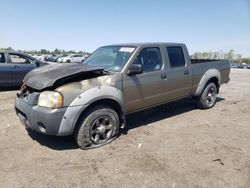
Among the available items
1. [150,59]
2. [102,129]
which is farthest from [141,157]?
[150,59]

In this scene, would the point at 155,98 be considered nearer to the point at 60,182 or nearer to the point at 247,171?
the point at 247,171

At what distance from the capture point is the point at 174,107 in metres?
6.62

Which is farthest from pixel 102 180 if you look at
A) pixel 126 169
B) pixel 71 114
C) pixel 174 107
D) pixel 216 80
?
pixel 216 80

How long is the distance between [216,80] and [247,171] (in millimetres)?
3785

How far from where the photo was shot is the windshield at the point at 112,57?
439 cm

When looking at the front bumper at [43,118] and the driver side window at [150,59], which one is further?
the driver side window at [150,59]

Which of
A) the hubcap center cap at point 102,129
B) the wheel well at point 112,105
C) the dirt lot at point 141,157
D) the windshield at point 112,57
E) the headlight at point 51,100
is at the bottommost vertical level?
the dirt lot at point 141,157

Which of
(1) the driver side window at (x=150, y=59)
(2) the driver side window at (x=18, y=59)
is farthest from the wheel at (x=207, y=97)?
(2) the driver side window at (x=18, y=59)

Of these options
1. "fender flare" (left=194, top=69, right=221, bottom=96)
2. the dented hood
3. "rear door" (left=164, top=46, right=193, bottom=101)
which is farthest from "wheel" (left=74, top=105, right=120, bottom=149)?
"fender flare" (left=194, top=69, right=221, bottom=96)

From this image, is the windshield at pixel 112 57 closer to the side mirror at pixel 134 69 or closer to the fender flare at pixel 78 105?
the side mirror at pixel 134 69

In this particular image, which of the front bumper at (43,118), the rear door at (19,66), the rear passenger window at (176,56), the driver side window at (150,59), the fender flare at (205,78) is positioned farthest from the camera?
the rear door at (19,66)

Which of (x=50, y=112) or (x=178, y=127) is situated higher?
(x=50, y=112)

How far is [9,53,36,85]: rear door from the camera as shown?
8.57 m

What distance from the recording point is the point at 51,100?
3.44 m
